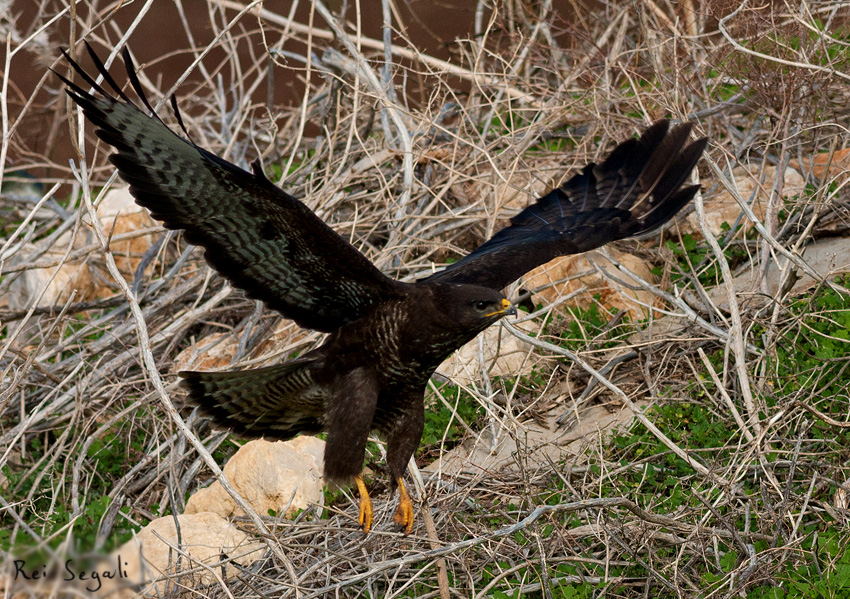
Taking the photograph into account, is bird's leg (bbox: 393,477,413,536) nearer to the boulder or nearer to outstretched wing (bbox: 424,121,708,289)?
the boulder

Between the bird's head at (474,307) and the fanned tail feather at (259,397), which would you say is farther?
the fanned tail feather at (259,397)

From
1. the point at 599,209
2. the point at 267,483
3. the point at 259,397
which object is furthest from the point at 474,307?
the point at 267,483

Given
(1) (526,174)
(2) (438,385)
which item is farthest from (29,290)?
(1) (526,174)

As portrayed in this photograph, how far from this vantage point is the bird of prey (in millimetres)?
3271

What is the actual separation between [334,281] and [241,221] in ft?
1.61

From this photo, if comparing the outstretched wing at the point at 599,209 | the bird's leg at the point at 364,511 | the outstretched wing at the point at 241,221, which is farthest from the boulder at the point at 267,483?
the outstretched wing at the point at 599,209

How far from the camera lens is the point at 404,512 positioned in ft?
12.5

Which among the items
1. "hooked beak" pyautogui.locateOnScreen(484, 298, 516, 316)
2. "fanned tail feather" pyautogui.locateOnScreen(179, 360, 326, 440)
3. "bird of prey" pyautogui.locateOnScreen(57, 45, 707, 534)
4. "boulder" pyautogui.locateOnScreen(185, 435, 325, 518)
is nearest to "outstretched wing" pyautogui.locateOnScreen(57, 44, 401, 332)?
"bird of prey" pyautogui.locateOnScreen(57, 45, 707, 534)

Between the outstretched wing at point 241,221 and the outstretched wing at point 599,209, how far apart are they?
0.50 meters

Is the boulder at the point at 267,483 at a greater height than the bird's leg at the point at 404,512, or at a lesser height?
greater

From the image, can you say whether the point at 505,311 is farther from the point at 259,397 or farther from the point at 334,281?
the point at 259,397

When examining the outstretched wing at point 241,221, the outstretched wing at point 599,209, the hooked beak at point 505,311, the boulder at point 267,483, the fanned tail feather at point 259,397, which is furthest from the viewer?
the boulder at point 267,483

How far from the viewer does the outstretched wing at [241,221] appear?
3.17m

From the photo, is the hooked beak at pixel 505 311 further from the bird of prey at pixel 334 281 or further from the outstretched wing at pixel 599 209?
the outstretched wing at pixel 599 209
